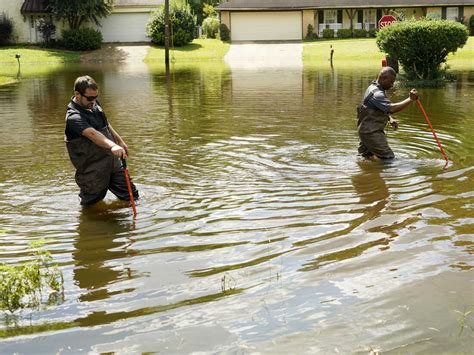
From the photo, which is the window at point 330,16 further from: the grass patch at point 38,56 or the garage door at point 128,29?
the grass patch at point 38,56

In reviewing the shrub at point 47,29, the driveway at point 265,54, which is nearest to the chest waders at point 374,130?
the driveway at point 265,54

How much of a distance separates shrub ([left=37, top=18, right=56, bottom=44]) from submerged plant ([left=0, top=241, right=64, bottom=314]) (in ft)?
191

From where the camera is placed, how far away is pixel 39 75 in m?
38.8

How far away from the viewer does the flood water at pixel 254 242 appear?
560 cm

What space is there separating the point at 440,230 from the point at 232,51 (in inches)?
1937

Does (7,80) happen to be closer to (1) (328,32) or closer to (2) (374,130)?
(2) (374,130)

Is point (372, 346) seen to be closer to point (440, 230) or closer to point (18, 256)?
point (440, 230)

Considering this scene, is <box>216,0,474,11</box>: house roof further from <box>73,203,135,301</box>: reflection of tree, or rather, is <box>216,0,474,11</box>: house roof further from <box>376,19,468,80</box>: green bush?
<box>73,203,135,301</box>: reflection of tree

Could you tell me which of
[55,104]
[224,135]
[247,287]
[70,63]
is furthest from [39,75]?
[247,287]

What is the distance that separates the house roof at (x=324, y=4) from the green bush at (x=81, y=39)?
11.5m

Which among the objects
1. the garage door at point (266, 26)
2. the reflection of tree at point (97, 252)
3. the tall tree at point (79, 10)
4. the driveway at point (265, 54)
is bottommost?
the reflection of tree at point (97, 252)

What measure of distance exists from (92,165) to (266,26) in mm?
56788

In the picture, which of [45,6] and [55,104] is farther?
[45,6]

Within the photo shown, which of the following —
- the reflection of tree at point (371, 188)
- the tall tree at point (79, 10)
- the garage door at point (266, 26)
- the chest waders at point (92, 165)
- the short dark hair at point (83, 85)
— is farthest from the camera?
the garage door at point (266, 26)
